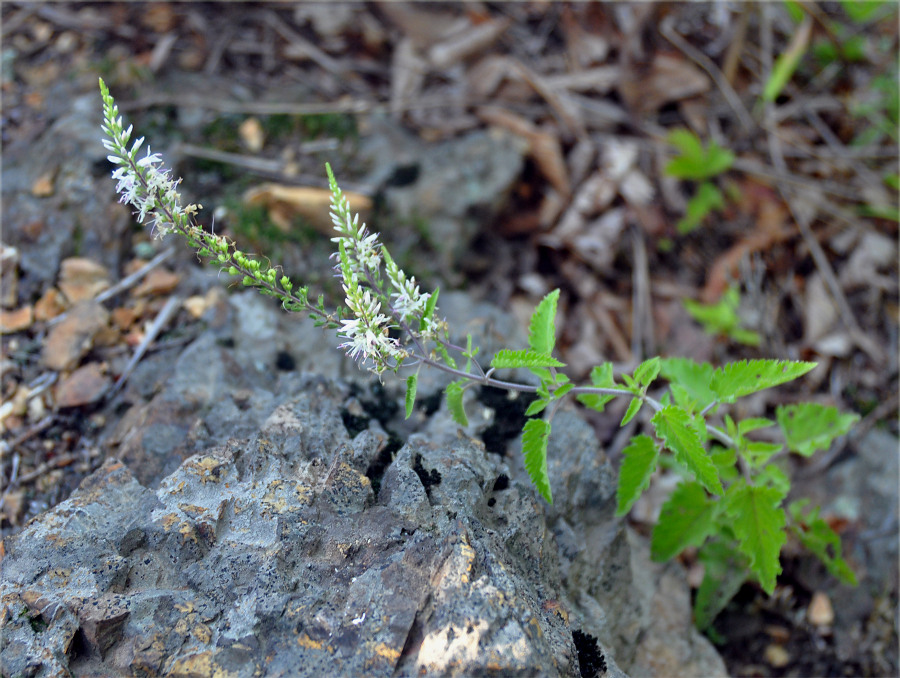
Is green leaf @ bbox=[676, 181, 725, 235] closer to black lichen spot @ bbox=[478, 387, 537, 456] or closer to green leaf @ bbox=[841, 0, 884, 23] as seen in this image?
green leaf @ bbox=[841, 0, 884, 23]

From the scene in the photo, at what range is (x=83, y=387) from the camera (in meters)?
3.68

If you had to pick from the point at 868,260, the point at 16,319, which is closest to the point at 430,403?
the point at 16,319

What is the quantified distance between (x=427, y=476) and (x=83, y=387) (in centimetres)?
224

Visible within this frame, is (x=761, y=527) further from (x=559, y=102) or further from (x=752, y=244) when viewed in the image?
(x=559, y=102)

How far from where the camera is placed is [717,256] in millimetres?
5762

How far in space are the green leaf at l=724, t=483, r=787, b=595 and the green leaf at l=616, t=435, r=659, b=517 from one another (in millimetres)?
481

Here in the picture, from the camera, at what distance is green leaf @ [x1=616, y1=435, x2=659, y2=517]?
299cm

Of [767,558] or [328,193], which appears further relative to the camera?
[328,193]

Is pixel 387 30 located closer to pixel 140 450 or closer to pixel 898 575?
pixel 140 450

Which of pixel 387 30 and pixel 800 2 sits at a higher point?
pixel 387 30

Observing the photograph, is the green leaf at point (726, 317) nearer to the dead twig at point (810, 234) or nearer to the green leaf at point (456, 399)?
the dead twig at point (810, 234)

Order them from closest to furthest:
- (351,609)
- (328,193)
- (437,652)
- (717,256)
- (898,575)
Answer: (437,652) → (351,609) → (898,575) → (328,193) → (717,256)

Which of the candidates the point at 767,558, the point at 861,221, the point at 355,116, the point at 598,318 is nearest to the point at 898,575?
the point at 767,558

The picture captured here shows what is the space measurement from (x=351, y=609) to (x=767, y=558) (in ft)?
6.47
